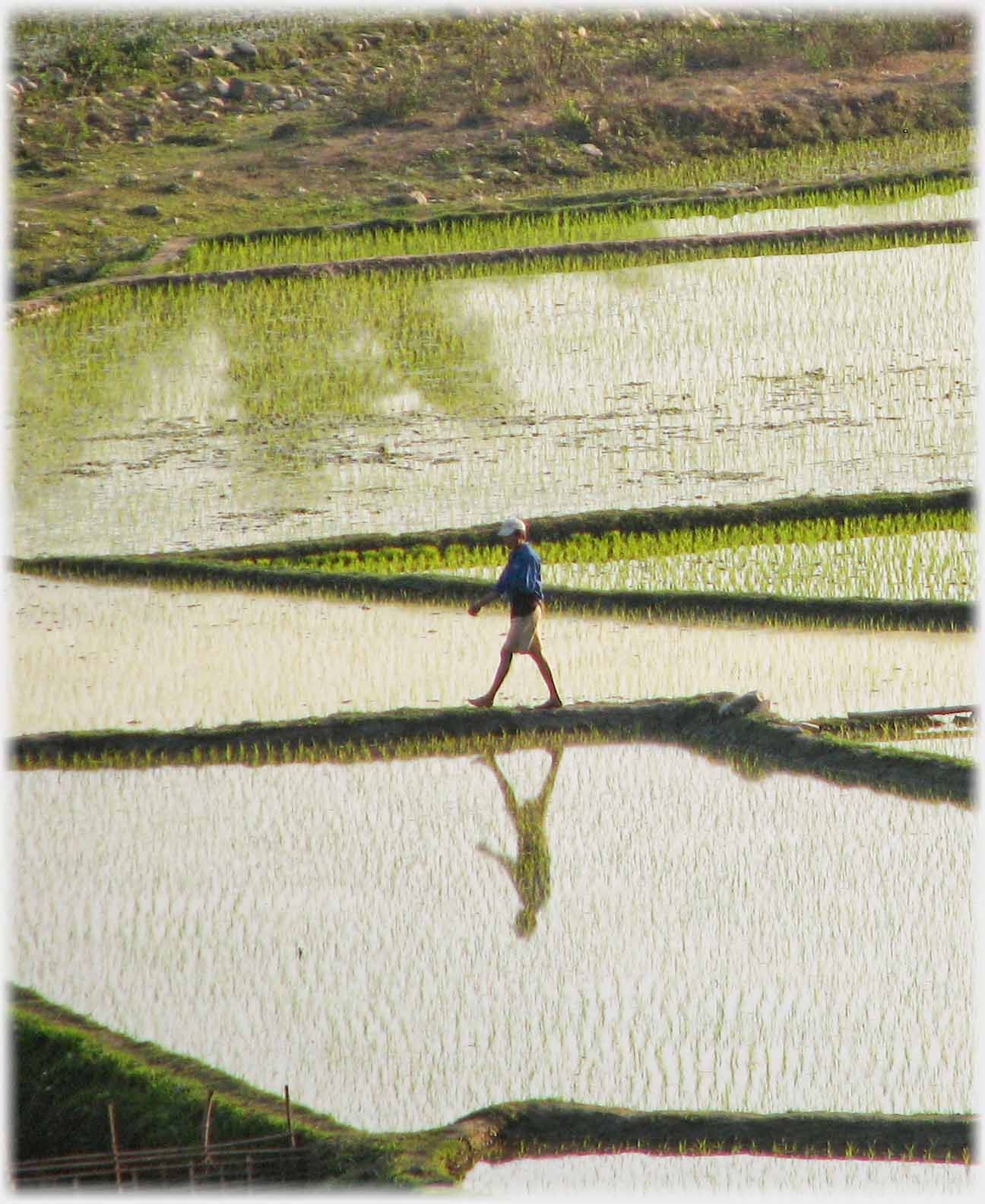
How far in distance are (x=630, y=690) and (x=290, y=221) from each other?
8890mm

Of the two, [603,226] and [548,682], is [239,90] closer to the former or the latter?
[603,226]

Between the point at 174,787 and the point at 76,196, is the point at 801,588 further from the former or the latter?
the point at 76,196

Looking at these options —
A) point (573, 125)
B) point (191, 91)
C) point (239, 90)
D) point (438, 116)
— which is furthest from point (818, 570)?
point (191, 91)

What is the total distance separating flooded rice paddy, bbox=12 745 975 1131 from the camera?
15.2ft

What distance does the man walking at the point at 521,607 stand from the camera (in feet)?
22.9

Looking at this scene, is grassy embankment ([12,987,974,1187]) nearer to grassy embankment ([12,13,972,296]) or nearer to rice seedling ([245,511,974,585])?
rice seedling ([245,511,974,585])

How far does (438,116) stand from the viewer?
1748cm

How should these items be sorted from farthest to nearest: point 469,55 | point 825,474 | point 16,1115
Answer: point 469,55 → point 825,474 → point 16,1115

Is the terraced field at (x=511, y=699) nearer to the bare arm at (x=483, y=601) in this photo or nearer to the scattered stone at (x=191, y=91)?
the bare arm at (x=483, y=601)

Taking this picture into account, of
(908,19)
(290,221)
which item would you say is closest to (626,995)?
(290,221)

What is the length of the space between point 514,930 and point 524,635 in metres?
1.73

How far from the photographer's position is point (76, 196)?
51.6ft

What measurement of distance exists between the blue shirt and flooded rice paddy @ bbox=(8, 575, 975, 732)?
436mm

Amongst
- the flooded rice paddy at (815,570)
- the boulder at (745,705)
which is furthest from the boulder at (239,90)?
the boulder at (745,705)
